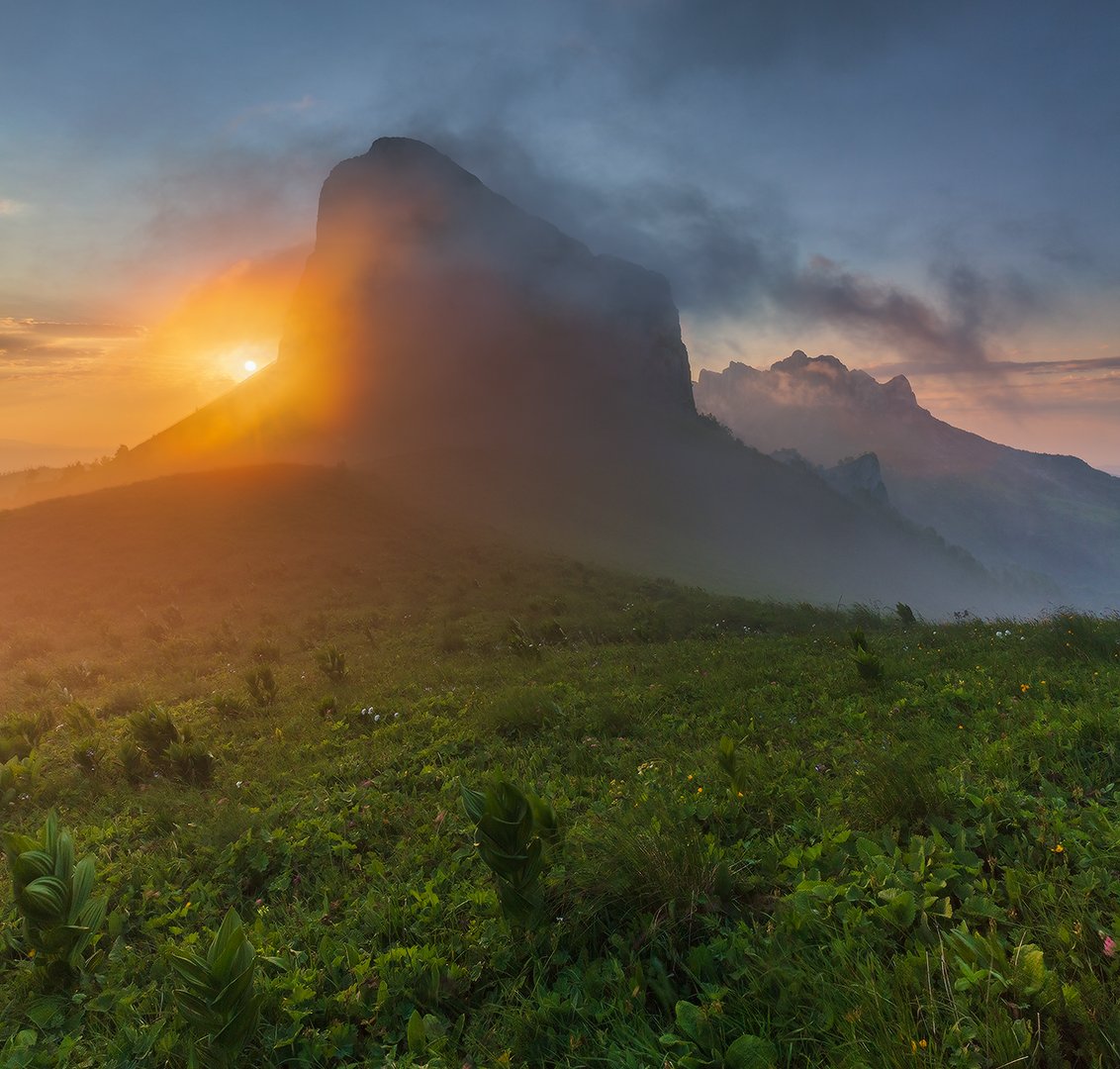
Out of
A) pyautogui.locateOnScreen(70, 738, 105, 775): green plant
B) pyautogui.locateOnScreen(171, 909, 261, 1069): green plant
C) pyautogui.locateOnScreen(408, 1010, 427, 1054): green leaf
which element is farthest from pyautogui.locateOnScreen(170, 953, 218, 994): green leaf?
pyautogui.locateOnScreen(70, 738, 105, 775): green plant

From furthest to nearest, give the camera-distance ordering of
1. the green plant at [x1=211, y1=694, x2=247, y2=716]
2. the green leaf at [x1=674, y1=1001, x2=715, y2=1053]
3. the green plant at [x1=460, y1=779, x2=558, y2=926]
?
the green plant at [x1=211, y1=694, x2=247, y2=716] < the green plant at [x1=460, y1=779, x2=558, y2=926] < the green leaf at [x1=674, y1=1001, x2=715, y2=1053]

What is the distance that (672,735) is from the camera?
21.8 ft

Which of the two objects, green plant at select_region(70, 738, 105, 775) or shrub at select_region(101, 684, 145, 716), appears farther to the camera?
shrub at select_region(101, 684, 145, 716)

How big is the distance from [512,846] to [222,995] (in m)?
1.35

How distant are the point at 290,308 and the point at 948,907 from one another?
548 feet

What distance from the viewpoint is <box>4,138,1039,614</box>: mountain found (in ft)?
286

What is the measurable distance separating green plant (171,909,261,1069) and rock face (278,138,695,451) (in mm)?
112282

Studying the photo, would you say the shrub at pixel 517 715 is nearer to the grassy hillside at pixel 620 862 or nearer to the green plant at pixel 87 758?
the grassy hillside at pixel 620 862

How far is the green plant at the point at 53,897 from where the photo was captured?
3.15m

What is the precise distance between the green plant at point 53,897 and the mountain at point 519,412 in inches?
2433

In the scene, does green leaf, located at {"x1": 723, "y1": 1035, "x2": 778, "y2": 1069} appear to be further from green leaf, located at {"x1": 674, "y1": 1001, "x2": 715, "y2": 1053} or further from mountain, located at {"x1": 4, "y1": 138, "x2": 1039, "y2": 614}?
mountain, located at {"x1": 4, "y1": 138, "x2": 1039, "y2": 614}

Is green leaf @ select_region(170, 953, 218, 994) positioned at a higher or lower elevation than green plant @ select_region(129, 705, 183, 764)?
higher

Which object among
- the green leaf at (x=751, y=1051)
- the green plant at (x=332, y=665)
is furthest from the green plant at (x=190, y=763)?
the green leaf at (x=751, y=1051)

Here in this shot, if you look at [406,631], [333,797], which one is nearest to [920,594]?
[406,631]
